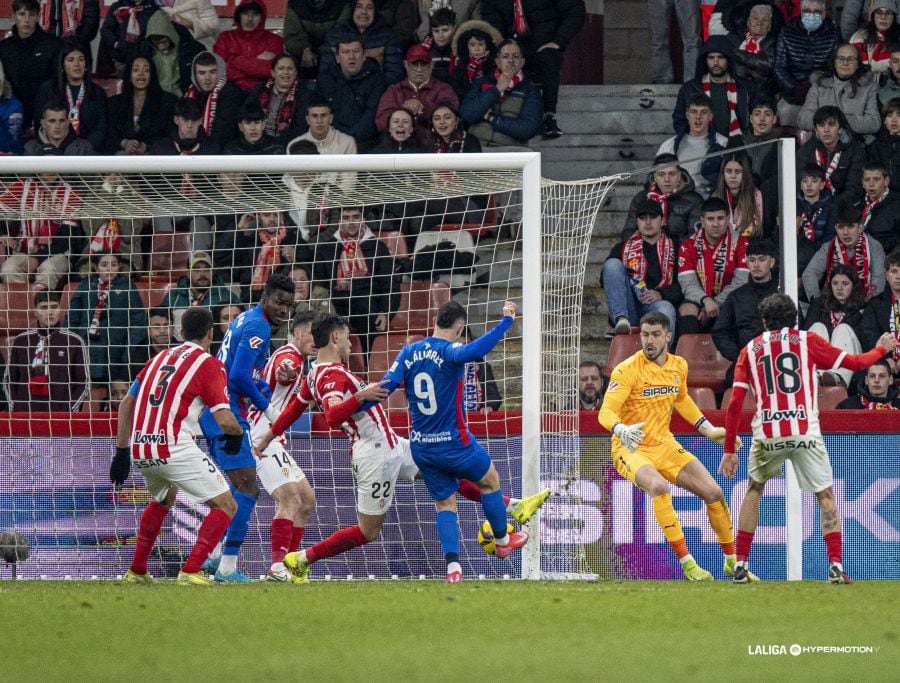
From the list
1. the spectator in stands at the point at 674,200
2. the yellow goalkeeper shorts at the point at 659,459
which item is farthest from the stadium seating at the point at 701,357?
the yellow goalkeeper shorts at the point at 659,459

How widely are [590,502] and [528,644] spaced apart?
16.5 feet

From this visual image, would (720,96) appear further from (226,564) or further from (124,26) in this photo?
(226,564)

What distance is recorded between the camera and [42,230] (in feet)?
45.6

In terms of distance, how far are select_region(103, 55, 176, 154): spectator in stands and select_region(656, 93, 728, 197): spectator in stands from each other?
5302mm

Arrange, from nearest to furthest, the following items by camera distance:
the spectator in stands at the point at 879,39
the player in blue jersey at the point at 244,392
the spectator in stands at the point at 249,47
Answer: the player in blue jersey at the point at 244,392 < the spectator in stands at the point at 879,39 < the spectator in stands at the point at 249,47

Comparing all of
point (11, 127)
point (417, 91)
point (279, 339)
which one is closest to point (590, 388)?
point (279, 339)

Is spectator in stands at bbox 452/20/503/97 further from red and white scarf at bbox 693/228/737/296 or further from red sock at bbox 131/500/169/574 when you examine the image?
red sock at bbox 131/500/169/574

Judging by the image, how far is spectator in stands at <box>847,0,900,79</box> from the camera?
14.7m

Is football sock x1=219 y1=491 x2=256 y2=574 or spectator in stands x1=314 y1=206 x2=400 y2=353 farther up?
spectator in stands x1=314 y1=206 x2=400 y2=353

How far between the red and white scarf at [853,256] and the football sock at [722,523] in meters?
3.94

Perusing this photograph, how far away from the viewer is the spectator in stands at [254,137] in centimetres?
1459

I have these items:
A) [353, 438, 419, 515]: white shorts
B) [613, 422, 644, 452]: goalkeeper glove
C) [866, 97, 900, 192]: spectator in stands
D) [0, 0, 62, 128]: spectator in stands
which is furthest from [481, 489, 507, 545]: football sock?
[0, 0, 62, 128]: spectator in stands

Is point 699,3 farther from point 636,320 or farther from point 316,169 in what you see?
point 316,169

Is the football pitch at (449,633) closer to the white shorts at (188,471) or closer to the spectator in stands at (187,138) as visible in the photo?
the white shorts at (188,471)
